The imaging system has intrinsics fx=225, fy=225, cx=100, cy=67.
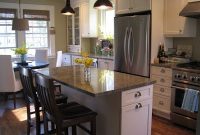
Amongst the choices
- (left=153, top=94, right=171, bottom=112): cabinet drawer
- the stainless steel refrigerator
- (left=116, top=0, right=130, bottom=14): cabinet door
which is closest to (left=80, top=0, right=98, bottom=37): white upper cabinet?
(left=116, top=0, right=130, bottom=14): cabinet door

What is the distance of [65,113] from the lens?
2309 millimetres

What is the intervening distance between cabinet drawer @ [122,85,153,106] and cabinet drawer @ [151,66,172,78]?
1407mm

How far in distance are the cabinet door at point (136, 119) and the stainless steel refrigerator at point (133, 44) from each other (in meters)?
1.68

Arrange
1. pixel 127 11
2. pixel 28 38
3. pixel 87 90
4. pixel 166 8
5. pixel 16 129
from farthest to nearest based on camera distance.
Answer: pixel 28 38 < pixel 127 11 < pixel 166 8 < pixel 16 129 < pixel 87 90

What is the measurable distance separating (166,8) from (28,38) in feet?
12.6

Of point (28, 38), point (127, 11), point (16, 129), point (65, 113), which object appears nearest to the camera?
point (65, 113)

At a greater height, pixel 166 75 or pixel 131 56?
pixel 131 56

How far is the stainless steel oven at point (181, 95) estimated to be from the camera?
3328 mm

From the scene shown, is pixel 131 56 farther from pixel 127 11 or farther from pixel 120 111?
pixel 120 111

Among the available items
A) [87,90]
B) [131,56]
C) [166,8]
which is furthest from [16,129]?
[166,8]

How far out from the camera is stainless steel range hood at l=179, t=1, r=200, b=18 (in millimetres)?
3346

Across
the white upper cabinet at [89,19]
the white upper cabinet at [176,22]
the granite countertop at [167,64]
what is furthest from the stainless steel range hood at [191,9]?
the white upper cabinet at [89,19]

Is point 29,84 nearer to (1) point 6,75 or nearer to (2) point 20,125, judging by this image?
(2) point 20,125

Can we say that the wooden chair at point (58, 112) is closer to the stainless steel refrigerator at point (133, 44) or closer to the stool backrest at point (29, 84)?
the stool backrest at point (29, 84)
